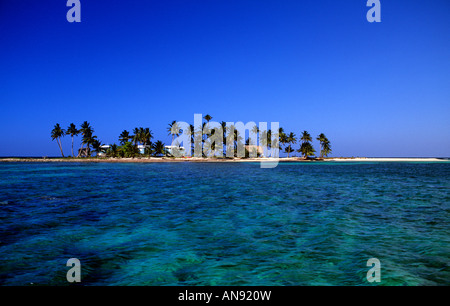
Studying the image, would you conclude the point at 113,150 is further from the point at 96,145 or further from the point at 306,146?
the point at 306,146

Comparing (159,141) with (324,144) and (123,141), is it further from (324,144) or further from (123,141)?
(324,144)

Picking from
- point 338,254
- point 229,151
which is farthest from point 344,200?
point 229,151

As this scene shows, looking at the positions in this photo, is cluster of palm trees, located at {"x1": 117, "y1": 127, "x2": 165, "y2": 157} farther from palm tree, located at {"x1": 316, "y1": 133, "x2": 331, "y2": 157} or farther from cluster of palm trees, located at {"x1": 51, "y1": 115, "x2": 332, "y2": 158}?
palm tree, located at {"x1": 316, "y1": 133, "x2": 331, "y2": 157}

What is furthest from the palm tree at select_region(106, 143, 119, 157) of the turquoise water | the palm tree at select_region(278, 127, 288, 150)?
the turquoise water

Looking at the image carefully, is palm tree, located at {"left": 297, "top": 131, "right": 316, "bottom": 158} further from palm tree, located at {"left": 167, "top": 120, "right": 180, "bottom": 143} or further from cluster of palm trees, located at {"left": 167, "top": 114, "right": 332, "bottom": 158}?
palm tree, located at {"left": 167, "top": 120, "right": 180, "bottom": 143}

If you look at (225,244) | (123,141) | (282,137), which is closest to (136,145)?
(123,141)

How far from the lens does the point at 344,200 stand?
16375 mm

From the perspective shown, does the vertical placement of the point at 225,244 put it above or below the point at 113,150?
below

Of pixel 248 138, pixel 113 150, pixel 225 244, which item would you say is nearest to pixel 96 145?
pixel 113 150

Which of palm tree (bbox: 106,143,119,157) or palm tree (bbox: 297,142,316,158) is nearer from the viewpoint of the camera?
palm tree (bbox: 106,143,119,157)

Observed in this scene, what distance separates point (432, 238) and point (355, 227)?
2294 millimetres

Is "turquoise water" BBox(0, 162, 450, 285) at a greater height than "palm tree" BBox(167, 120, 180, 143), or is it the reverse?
"palm tree" BBox(167, 120, 180, 143)

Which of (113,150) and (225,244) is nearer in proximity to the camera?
(225,244)

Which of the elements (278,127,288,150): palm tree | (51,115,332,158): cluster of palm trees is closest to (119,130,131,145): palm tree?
(51,115,332,158): cluster of palm trees
